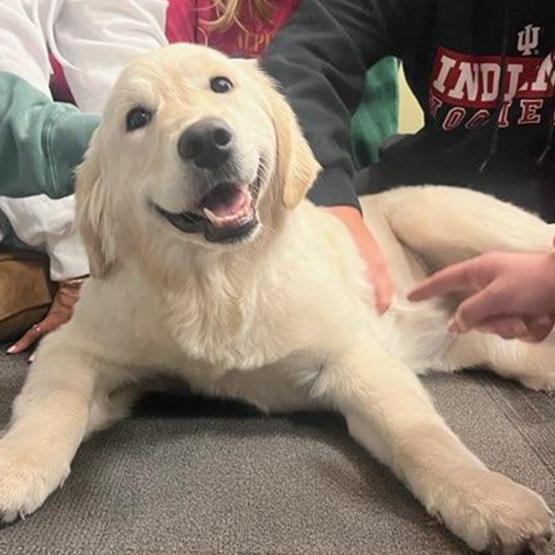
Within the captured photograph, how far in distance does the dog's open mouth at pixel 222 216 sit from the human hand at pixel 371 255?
0.33 meters

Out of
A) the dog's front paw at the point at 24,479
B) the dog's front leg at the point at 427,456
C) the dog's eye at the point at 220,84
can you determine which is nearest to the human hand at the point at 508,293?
the dog's front leg at the point at 427,456

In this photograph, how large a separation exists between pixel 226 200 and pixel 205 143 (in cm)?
8

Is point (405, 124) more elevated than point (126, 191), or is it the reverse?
point (126, 191)

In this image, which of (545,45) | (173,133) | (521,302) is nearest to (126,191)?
(173,133)

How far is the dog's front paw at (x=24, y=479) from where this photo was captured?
0.77 metres

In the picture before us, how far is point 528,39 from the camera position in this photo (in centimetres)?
150

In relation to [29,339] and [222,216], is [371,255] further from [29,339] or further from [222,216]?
[29,339]

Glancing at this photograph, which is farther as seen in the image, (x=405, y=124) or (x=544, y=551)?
(x=405, y=124)

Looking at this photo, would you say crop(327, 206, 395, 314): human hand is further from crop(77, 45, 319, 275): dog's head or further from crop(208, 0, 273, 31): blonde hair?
crop(208, 0, 273, 31): blonde hair

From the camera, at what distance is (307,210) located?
1.17m

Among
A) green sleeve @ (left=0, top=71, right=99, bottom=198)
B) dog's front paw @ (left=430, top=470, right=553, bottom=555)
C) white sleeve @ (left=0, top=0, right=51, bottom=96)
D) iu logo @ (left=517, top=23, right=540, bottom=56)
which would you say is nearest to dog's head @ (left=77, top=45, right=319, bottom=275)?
green sleeve @ (left=0, top=71, right=99, bottom=198)

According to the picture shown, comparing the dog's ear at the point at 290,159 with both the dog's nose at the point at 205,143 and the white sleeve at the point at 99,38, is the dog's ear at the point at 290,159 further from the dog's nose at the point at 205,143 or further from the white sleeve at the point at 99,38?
the white sleeve at the point at 99,38

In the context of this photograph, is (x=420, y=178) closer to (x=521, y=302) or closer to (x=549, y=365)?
(x=549, y=365)

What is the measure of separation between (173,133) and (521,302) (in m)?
0.39
